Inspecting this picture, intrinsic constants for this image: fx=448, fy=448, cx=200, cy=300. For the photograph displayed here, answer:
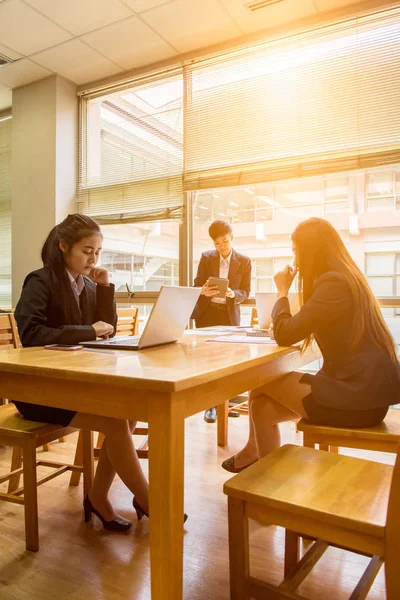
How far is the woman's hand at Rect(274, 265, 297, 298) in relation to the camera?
1.84m

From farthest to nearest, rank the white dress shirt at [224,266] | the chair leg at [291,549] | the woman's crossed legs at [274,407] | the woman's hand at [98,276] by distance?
the white dress shirt at [224,266]
the woman's hand at [98,276]
the woman's crossed legs at [274,407]
the chair leg at [291,549]

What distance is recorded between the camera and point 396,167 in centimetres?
311

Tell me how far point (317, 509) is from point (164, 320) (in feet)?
2.60

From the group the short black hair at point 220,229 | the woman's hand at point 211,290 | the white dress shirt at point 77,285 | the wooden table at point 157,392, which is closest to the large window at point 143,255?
the short black hair at point 220,229

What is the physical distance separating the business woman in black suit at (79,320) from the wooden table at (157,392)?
0.26 m

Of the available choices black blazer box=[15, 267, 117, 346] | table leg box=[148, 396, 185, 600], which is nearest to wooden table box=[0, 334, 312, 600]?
table leg box=[148, 396, 185, 600]

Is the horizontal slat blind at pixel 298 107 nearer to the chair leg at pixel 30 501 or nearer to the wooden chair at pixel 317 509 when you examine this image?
the wooden chair at pixel 317 509

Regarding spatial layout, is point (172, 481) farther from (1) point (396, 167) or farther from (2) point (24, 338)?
(1) point (396, 167)

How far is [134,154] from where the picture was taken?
417cm

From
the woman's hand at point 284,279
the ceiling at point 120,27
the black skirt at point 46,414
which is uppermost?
the ceiling at point 120,27

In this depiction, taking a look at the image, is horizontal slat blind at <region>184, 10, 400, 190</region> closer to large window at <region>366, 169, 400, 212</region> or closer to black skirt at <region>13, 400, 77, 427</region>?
large window at <region>366, 169, 400, 212</region>

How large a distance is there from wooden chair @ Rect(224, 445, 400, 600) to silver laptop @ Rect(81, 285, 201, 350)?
559 millimetres

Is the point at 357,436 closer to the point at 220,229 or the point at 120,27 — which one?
the point at 220,229

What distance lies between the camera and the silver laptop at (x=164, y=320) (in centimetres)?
144
